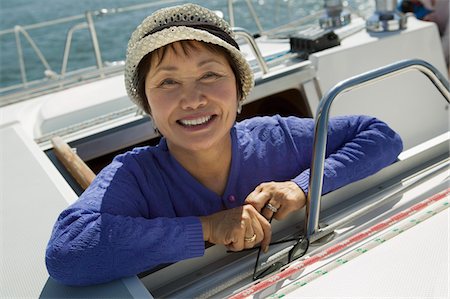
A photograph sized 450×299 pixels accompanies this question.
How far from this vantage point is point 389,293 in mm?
903

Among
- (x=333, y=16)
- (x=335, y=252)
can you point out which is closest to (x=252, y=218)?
(x=335, y=252)

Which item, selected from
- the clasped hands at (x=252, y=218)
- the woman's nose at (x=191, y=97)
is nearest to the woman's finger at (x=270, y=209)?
the clasped hands at (x=252, y=218)

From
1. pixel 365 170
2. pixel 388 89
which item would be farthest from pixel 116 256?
pixel 388 89

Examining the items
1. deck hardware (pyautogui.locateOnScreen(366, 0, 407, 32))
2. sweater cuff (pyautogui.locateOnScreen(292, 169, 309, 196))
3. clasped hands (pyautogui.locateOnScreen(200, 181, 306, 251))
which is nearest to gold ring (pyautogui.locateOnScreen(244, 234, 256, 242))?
clasped hands (pyautogui.locateOnScreen(200, 181, 306, 251))

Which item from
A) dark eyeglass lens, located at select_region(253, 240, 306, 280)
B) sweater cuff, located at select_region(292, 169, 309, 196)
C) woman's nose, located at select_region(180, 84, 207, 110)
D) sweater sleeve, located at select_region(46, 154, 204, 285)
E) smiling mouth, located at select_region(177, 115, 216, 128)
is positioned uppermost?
woman's nose, located at select_region(180, 84, 207, 110)

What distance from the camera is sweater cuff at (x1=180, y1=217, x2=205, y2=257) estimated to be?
1167mm

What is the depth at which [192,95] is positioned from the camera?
4.00ft

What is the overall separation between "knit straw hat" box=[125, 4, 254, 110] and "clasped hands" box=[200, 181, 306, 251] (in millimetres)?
338

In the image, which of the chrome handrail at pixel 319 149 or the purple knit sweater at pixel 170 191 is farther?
the chrome handrail at pixel 319 149

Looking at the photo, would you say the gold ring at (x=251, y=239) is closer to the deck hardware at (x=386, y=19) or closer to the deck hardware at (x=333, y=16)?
the deck hardware at (x=386, y=19)

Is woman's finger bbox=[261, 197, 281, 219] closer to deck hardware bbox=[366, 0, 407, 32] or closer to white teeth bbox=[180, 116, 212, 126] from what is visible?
white teeth bbox=[180, 116, 212, 126]

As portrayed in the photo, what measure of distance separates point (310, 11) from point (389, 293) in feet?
31.0

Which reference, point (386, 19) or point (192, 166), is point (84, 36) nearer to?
point (386, 19)

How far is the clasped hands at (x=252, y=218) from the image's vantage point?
3.89 feet
